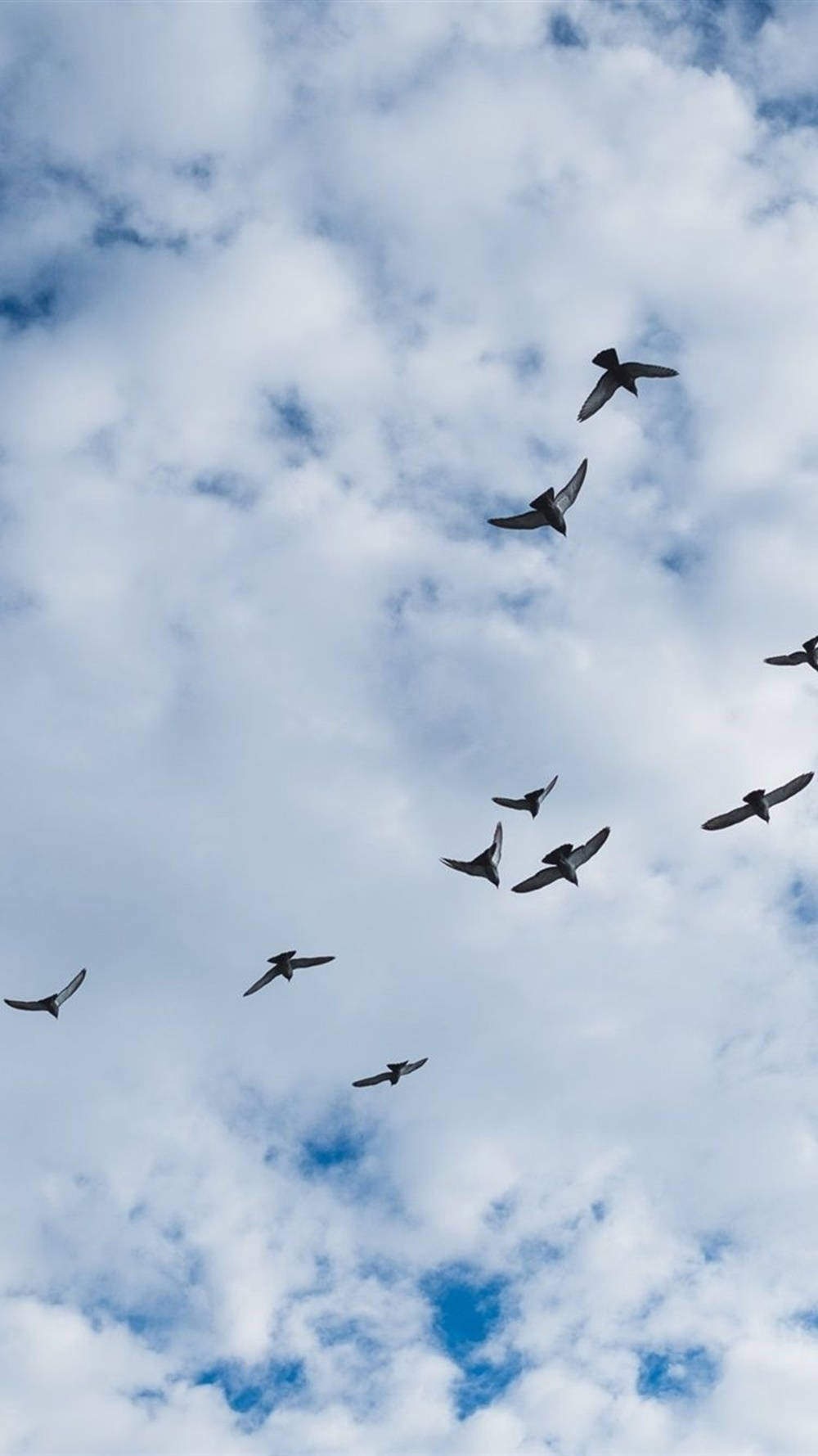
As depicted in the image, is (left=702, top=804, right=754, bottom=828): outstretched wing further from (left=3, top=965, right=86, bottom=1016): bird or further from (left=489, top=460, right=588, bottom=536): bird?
(left=3, top=965, right=86, bottom=1016): bird

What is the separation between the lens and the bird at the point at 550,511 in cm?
3719

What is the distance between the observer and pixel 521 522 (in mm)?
38219

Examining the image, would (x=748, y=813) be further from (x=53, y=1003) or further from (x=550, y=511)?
(x=53, y=1003)

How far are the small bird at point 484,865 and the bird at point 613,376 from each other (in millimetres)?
12763

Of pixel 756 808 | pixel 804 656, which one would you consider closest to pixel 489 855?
pixel 756 808

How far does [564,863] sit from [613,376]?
46.4 ft

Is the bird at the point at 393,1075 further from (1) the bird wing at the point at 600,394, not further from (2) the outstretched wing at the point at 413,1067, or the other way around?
(1) the bird wing at the point at 600,394

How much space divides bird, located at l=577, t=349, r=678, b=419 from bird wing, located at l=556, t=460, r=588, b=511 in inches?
78.1

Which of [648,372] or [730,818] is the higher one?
[648,372]

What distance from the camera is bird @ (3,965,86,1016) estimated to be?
42.2 m

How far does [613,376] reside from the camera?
3703 centimetres

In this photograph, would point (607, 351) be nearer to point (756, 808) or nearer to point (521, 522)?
point (521, 522)

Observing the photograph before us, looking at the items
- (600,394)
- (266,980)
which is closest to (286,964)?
(266,980)

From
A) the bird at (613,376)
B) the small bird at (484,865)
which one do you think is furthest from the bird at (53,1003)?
the bird at (613,376)
